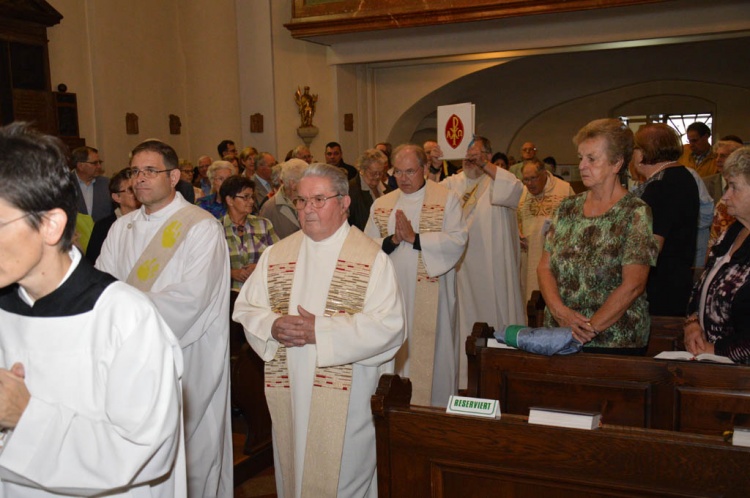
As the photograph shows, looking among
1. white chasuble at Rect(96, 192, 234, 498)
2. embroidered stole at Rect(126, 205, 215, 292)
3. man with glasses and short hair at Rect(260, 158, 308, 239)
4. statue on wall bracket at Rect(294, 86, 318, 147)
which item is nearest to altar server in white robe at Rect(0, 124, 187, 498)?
white chasuble at Rect(96, 192, 234, 498)

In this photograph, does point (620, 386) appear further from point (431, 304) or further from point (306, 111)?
point (306, 111)

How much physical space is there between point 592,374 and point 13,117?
9.85 metres

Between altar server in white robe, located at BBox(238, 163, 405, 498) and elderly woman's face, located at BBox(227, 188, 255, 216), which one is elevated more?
elderly woman's face, located at BBox(227, 188, 255, 216)

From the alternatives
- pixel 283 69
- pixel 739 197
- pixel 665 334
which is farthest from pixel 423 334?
pixel 283 69

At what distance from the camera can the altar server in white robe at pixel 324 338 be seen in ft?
10.7

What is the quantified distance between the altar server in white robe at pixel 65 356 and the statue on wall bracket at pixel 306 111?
11408 mm

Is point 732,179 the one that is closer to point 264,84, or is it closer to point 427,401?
point 427,401

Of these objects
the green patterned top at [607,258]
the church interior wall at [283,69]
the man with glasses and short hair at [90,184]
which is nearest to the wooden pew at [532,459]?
the green patterned top at [607,258]

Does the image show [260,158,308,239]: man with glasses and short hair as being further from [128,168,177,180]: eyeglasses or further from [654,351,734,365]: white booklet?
[654,351,734,365]: white booklet

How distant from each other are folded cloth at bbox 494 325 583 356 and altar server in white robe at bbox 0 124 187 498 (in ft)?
5.81

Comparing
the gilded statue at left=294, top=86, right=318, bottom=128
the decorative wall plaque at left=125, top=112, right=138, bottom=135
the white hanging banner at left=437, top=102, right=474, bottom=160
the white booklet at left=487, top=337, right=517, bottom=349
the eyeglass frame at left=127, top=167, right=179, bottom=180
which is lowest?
the white booklet at left=487, top=337, right=517, bottom=349

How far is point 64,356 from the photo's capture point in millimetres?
1850

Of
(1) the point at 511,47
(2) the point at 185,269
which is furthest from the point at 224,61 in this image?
(2) the point at 185,269

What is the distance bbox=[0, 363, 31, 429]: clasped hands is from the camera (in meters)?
1.69
